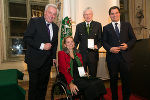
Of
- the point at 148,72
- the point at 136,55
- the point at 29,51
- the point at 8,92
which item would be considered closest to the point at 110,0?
the point at 136,55

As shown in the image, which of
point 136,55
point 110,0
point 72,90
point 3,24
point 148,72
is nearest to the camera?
point 72,90

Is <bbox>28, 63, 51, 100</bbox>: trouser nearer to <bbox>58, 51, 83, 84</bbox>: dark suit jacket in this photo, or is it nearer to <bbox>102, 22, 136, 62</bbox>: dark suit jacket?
<bbox>58, 51, 83, 84</bbox>: dark suit jacket

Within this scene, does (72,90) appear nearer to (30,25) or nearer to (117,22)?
(30,25)

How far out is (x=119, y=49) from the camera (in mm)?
2367

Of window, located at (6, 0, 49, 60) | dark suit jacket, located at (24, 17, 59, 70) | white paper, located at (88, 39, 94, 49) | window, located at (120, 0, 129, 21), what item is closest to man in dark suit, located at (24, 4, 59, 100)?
dark suit jacket, located at (24, 17, 59, 70)

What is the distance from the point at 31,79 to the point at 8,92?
51 cm

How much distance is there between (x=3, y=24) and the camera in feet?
14.7

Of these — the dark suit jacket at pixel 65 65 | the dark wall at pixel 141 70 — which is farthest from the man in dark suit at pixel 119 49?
the dark suit jacket at pixel 65 65

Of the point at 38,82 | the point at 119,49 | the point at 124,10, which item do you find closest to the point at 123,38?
the point at 119,49

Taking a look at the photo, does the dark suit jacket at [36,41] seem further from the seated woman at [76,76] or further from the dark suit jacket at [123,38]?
the dark suit jacket at [123,38]

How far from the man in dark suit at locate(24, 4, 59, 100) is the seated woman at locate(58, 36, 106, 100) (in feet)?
0.80

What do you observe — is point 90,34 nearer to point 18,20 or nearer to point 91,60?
point 91,60

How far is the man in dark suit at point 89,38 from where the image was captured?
2.68 meters

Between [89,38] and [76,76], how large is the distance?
2.63 feet
